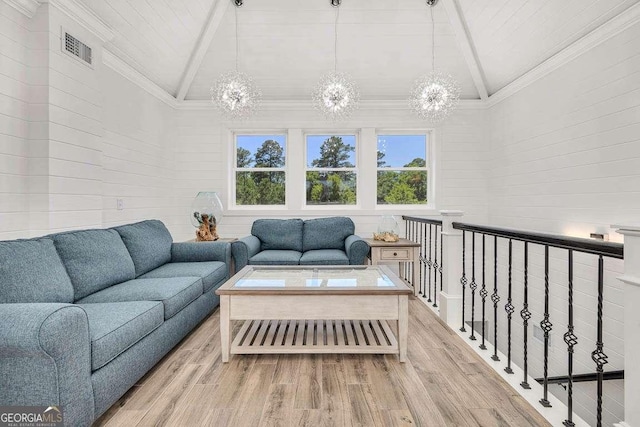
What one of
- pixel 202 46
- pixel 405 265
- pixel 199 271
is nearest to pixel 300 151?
pixel 202 46

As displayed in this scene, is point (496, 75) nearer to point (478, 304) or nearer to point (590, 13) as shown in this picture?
point (590, 13)

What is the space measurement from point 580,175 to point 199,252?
3.97 metres

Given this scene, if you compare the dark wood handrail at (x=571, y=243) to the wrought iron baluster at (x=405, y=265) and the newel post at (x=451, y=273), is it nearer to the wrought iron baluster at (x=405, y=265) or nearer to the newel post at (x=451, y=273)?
the newel post at (x=451, y=273)

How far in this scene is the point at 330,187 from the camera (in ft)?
17.5

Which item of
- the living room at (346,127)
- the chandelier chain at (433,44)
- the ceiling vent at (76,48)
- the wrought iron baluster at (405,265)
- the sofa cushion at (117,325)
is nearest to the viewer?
the sofa cushion at (117,325)

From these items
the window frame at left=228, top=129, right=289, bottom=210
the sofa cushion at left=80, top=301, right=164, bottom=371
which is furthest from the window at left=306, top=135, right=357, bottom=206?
the sofa cushion at left=80, top=301, right=164, bottom=371

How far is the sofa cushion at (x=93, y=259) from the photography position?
91.9 inches

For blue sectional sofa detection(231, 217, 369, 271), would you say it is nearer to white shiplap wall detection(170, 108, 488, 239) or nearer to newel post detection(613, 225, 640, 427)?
white shiplap wall detection(170, 108, 488, 239)

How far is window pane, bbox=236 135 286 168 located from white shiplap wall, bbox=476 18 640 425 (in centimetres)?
322

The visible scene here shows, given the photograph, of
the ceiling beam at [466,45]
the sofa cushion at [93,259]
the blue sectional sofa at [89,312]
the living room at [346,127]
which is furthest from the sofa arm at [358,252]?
the ceiling beam at [466,45]

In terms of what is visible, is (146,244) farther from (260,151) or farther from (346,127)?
(346,127)

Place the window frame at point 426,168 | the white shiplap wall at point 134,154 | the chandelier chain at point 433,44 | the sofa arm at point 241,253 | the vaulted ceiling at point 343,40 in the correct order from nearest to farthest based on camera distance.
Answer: the vaulted ceiling at point 343,40, the white shiplap wall at point 134,154, the sofa arm at point 241,253, the chandelier chain at point 433,44, the window frame at point 426,168

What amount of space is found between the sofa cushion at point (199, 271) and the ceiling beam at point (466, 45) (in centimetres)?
387

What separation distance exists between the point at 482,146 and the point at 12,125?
212 inches
